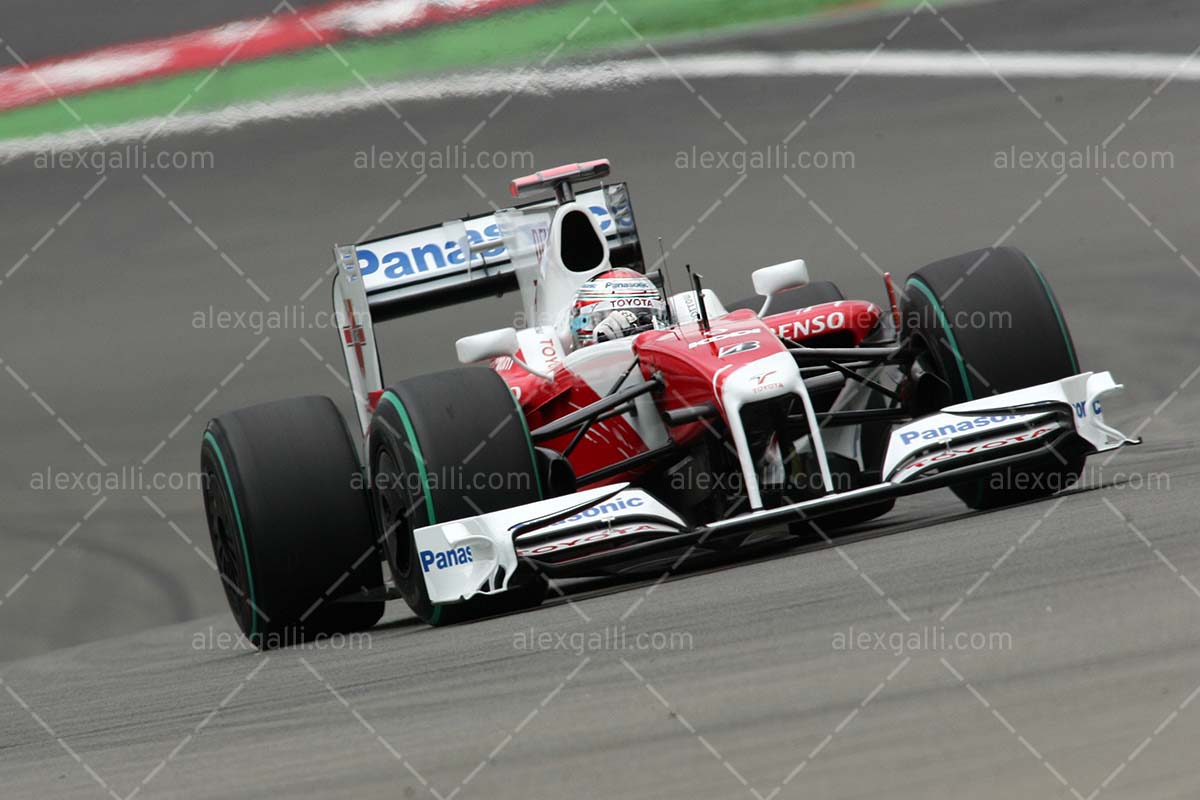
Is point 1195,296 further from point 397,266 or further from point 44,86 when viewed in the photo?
point 44,86

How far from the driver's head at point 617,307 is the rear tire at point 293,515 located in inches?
48.1

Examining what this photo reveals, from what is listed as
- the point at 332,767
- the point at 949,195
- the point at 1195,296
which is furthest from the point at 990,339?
the point at 949,195

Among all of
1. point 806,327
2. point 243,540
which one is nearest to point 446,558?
point 243,540

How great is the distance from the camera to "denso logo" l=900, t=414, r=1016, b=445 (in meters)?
7.04

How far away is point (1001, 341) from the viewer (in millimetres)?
7617

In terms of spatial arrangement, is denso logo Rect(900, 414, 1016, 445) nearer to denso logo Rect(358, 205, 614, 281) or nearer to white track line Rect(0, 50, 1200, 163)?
denso logo Rect(358, 205, 614, 281)

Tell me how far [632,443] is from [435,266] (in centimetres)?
208

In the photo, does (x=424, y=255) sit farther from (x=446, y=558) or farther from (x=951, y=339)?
(x=951, y=339)

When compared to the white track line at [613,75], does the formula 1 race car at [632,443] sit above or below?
below

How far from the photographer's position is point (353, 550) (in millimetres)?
7824

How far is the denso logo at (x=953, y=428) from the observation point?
7.04 meters

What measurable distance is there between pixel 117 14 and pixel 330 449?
1152cm

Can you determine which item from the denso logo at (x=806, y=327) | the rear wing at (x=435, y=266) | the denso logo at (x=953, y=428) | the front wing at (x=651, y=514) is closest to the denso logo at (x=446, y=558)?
the front wing at (x=651, y=514)

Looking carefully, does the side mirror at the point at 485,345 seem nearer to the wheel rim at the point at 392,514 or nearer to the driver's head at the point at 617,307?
the driver's head at the point at 617,307
